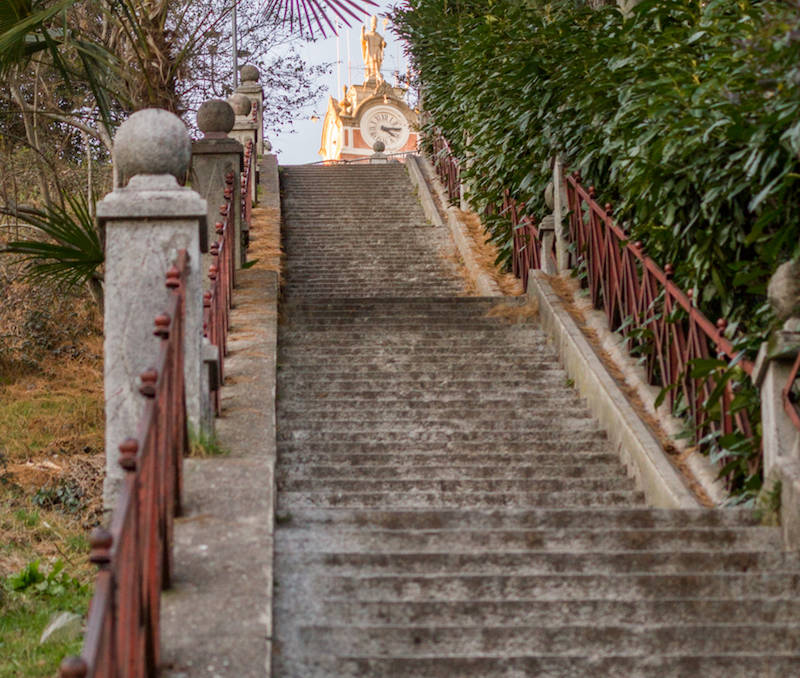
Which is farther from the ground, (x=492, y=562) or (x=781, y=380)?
(x=781, y=380)

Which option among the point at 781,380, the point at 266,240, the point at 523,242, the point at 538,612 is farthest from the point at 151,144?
the point at 266,240

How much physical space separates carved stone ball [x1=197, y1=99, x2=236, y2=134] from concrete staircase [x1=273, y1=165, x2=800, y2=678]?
121 inches

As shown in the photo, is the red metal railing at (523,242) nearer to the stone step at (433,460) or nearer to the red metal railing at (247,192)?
the red metal railing at (247,192)

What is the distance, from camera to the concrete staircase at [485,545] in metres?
5.06

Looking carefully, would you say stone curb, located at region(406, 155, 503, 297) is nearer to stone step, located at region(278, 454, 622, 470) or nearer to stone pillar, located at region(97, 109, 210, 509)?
stone step, located at region(278, 454, 622, 470)

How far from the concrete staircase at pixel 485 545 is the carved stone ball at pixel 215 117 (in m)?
3.06

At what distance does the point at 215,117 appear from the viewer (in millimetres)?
12156

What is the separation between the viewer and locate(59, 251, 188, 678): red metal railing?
10.7 ft

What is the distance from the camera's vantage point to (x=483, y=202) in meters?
15.3

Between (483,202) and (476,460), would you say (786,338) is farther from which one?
(483,202)

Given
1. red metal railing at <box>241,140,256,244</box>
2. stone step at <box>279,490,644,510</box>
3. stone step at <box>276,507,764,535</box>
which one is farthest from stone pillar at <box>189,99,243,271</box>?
stone step at <box>276,507,764,535</box>

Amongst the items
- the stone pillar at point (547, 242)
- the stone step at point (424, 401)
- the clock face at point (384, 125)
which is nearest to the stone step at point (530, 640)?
the stone step at point (424, 401)

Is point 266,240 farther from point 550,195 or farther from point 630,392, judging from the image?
point 630,392

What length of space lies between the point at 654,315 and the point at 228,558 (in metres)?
4.16
